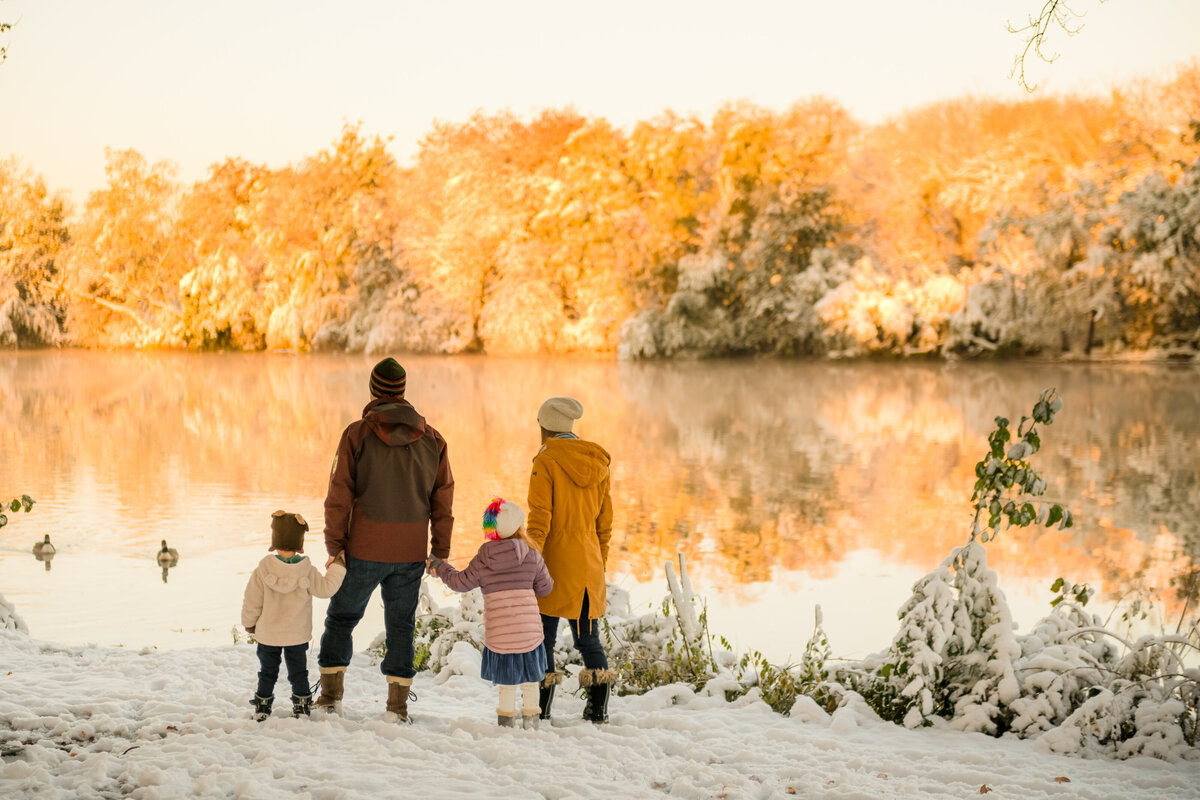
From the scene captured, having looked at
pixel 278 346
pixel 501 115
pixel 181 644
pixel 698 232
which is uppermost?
pixel 501 115

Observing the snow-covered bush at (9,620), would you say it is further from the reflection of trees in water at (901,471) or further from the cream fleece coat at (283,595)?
the reflection of trees in water at (901,471)

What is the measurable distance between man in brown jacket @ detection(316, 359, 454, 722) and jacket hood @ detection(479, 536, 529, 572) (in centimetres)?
17

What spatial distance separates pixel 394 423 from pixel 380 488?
250mm

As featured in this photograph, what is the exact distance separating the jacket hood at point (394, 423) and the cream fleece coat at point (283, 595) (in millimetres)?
506

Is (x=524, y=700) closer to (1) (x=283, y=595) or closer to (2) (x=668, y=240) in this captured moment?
(1) (x=283, y=595)

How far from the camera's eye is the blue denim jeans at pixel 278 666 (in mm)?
4363

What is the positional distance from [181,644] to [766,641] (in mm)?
3569

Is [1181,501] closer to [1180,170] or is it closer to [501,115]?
[1180,170]

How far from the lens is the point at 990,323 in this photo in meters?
30.9

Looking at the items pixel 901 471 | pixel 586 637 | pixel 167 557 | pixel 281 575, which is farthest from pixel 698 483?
pixel 281 575

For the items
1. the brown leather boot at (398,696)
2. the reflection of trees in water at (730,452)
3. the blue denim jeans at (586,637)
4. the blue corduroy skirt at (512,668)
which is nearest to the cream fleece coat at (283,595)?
the brown leather boot at (398,696)

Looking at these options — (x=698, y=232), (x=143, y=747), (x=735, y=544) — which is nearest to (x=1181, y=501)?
(x=735, y=544)

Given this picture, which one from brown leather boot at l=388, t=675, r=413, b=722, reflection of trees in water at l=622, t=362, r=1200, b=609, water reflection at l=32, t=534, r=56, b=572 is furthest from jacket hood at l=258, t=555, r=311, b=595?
water reflection at l=32, t=534, r=56, b=572

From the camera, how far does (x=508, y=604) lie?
4.41 m
